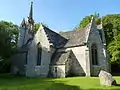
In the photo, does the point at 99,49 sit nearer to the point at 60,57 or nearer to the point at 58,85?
the point at 60,57

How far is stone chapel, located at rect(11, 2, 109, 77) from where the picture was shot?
34.1m

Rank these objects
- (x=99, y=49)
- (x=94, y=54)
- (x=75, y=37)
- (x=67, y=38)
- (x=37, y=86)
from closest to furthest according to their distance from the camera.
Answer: (x=37, y=86) < (x=94, y=54) < (x=99, y=49) < (x=75, y=37) < (x=67, y=38)

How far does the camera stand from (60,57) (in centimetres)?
3516


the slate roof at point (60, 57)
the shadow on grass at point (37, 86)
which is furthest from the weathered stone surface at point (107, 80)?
the slate roof at point (60, 57)

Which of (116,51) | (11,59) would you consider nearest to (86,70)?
(116,51)

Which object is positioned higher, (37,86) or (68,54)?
(68,54)

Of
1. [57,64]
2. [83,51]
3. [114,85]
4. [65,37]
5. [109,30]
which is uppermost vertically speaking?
[109,30]

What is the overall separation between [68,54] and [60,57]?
1616 mm

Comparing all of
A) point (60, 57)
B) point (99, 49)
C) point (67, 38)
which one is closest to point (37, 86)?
point (60, 57)

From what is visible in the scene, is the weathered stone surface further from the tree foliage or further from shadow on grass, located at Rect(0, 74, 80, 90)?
the tree foliage

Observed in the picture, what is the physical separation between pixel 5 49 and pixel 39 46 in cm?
679

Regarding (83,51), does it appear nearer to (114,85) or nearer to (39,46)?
(39,46)

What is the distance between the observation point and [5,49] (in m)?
38.6

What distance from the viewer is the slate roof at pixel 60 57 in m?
33.9
